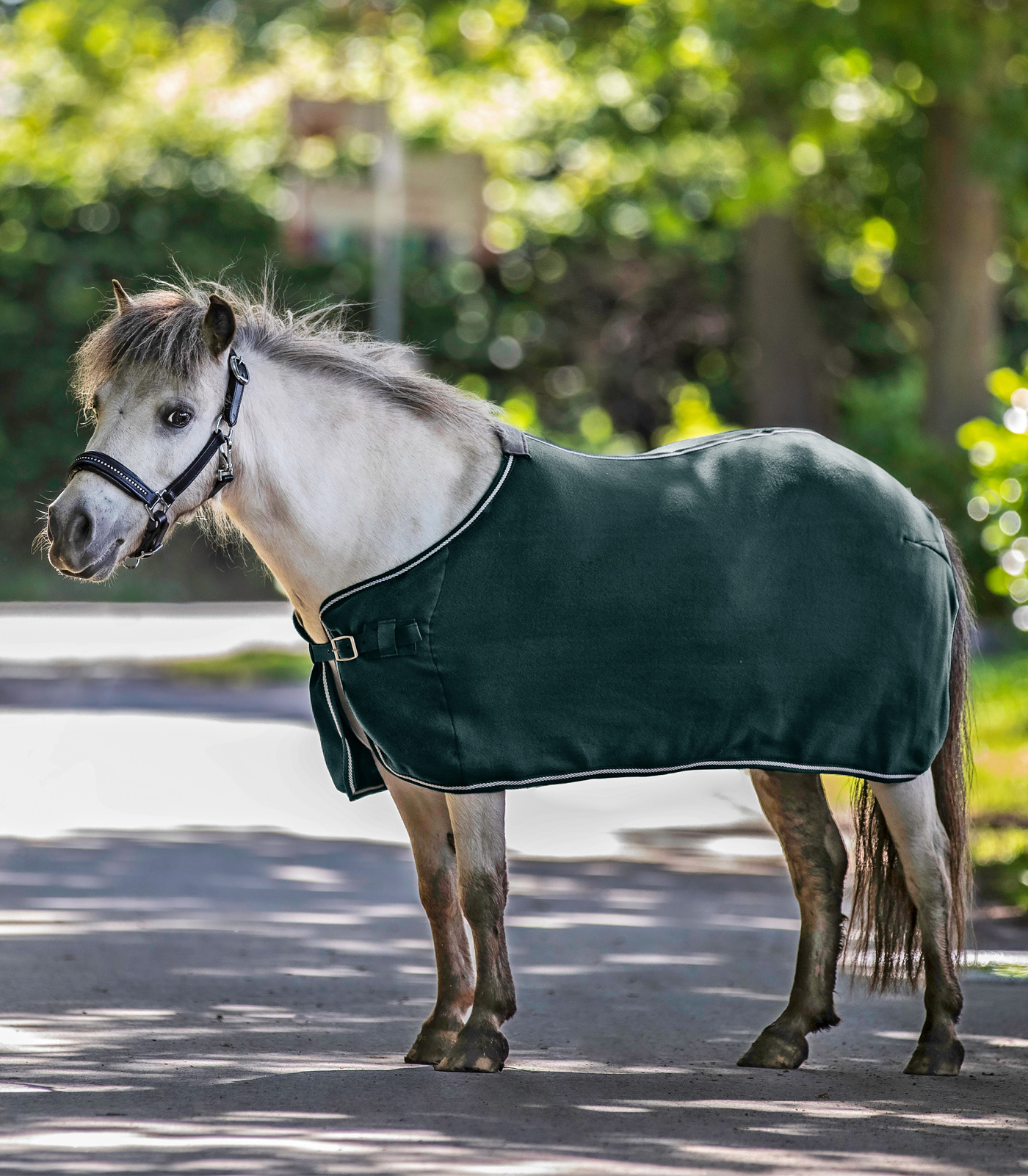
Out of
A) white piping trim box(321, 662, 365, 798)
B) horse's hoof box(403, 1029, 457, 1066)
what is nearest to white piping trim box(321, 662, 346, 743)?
white piping trim box(321, 662, 365, 798)

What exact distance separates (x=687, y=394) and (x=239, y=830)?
33.2ft

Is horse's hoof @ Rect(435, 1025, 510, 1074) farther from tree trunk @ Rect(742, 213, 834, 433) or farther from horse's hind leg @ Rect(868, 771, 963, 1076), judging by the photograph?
tree trunk @ Rect(742, 213, 834, 433)

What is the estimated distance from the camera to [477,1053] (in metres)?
4.86

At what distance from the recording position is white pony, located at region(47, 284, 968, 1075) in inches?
187

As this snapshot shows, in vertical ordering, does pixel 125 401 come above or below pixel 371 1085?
above

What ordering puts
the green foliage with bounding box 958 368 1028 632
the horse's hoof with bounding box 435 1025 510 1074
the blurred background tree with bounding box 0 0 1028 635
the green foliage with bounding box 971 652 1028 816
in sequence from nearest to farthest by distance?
the horse's hoof with bounding box 435 1025 510 1074, the green foliage with bounding box 958 368 1028 632, the green foliage with bounding box 971 652 1028 816, the blurred background tree with bounding box 0 0 1028 635

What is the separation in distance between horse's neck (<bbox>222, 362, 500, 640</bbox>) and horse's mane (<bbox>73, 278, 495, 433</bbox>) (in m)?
0.07

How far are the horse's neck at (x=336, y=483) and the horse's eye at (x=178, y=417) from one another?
0.17 m

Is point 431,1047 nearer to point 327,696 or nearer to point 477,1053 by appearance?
point 477,1053

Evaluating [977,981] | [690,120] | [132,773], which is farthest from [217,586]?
[977,981]

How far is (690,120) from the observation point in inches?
635

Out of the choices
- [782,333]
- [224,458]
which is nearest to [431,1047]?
[224,458]

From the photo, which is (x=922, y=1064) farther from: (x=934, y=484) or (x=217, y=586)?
(x=217, y=586)

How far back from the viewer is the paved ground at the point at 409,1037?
4141mm
